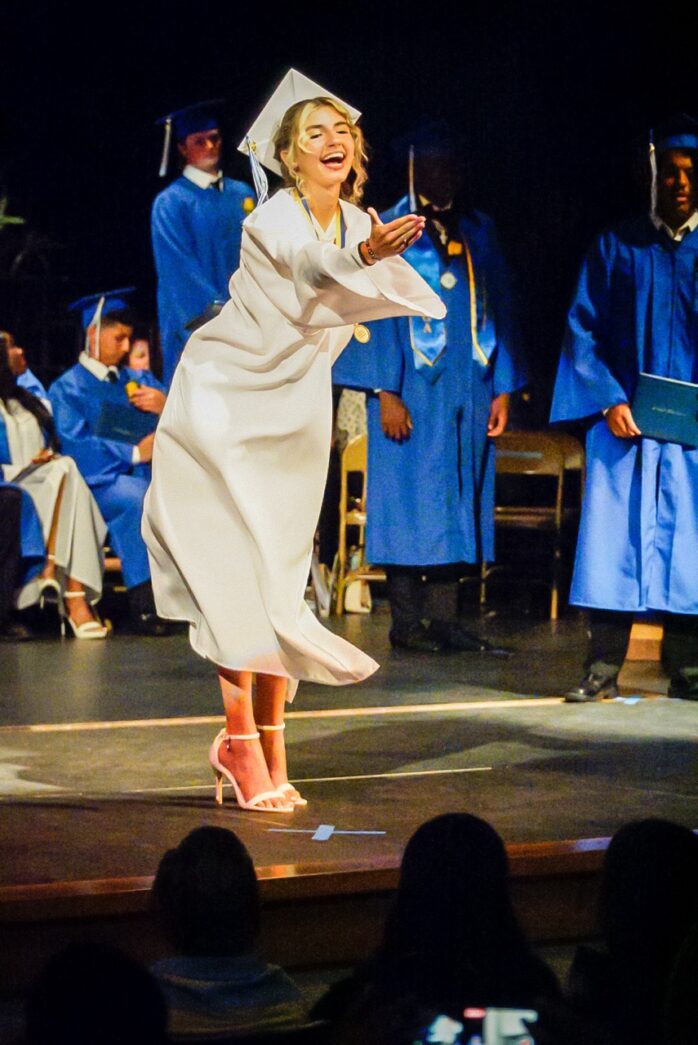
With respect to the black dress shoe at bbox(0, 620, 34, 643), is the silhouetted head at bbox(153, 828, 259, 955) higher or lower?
higher

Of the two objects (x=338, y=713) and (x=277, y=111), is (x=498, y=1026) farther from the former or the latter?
(x=338, y=713)

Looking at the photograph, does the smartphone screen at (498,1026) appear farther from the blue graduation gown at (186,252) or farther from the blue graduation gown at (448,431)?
the blue graduation gown at (186,252)

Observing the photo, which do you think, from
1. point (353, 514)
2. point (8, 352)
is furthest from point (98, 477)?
point (353, 514)

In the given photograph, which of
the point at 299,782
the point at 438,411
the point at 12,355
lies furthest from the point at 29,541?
the point at 299,782

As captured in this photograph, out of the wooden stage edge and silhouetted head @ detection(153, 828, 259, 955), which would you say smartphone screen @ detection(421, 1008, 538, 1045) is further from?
the wooden stage edge

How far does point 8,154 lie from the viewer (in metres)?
7.06

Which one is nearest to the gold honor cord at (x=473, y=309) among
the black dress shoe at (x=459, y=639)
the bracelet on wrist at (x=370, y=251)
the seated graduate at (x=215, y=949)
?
the black dress shoe at (x=459, y=639)

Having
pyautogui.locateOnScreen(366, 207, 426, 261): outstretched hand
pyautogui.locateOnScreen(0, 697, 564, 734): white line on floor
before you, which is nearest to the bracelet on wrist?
pyautogui.locateOnScreen(366, 207, 426, 261): outstretched hand

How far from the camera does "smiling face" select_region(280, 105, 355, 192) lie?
294 centimetres

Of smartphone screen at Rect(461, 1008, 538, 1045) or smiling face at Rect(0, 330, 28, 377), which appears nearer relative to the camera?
smartphone screen at Rect(461, 1008, 538, 1045)

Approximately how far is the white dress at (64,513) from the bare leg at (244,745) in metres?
3.65

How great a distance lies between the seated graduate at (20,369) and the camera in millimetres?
6785

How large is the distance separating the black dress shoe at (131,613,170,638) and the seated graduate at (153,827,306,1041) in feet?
14.5

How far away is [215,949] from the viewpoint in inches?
74.0
